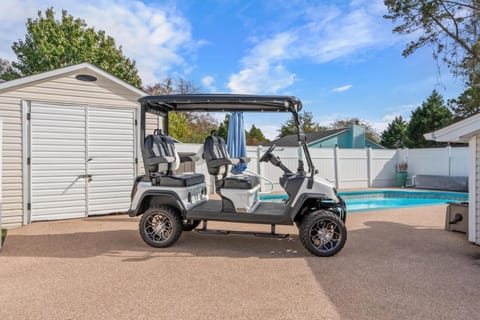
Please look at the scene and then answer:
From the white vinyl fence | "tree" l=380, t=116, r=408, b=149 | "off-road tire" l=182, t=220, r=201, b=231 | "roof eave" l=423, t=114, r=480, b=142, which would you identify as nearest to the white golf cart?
"off-road tire" l=182, t=220, r=201, b=231

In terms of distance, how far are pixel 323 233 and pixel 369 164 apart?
377 inches

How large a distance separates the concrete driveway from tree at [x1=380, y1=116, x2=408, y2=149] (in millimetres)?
21665

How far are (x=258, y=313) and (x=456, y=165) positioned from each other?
12.2 meters

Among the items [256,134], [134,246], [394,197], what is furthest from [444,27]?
[256,134]

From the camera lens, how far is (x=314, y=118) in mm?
32188

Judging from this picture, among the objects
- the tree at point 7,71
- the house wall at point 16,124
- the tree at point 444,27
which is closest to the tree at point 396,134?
the tree at point 444,27

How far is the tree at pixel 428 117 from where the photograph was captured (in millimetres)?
20531

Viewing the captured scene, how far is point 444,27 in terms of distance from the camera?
6238 millimetres

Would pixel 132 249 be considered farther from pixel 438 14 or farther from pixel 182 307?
pixel 438 14

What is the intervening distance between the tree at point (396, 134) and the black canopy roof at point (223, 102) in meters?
22.9

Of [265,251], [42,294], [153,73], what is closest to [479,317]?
[265,251]

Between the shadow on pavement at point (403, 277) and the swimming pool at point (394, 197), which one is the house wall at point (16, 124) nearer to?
the shadow on pavement at point (403, 277)

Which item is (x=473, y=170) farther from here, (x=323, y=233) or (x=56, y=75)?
(x=56, y=75)

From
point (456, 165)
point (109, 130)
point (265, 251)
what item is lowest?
point (265, 251)
